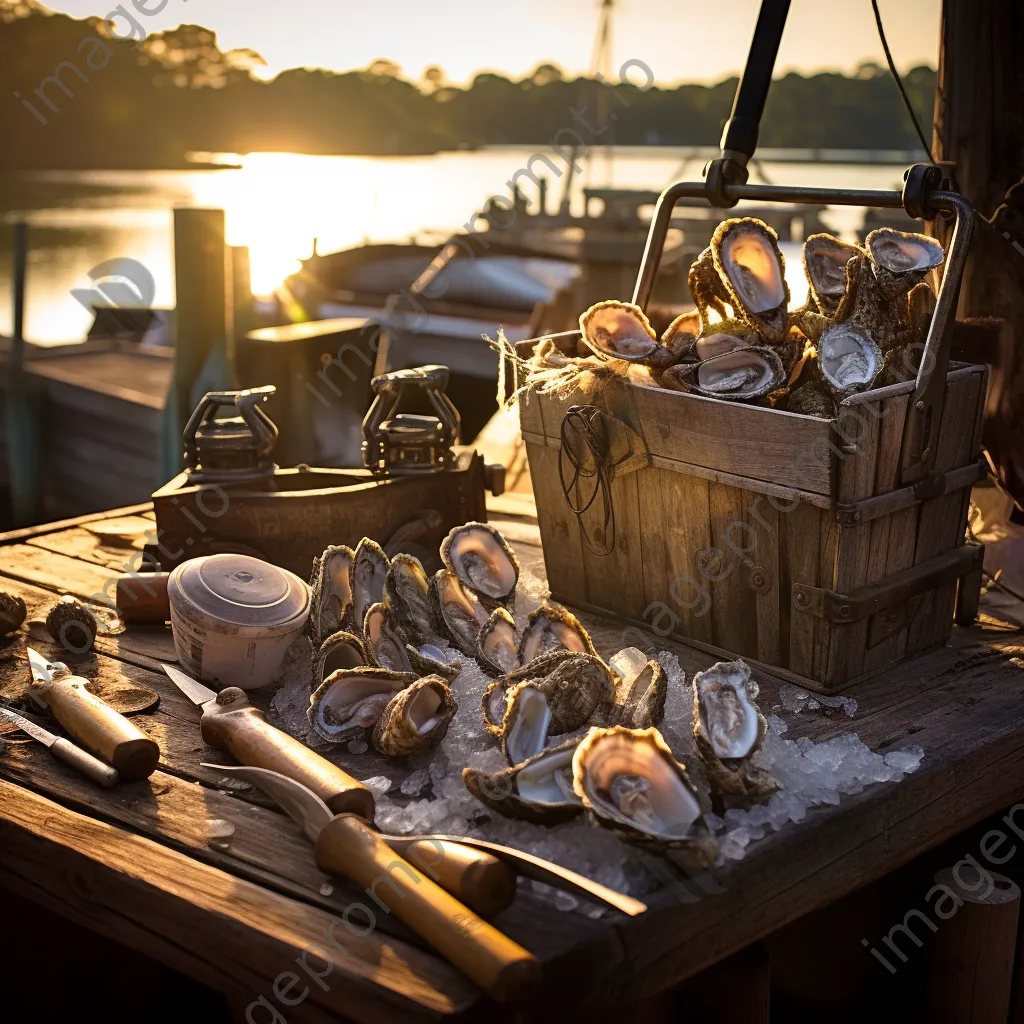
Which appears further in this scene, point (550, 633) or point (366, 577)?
point (366, 577)

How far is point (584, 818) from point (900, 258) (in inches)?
61.2

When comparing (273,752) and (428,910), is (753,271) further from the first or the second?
(428,910)

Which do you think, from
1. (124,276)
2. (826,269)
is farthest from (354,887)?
(124,276)

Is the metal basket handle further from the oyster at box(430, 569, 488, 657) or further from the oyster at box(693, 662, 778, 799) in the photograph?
the oyster at box(430, 569, 488, 657)

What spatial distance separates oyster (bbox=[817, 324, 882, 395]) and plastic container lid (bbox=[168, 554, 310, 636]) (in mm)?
1335

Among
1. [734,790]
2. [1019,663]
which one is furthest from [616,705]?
[1019,663]

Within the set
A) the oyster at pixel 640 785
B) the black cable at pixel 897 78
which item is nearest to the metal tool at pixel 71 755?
the oyster at pixel 640 785

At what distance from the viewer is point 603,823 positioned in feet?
5.82

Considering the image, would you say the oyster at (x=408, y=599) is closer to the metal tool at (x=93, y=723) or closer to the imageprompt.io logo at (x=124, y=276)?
the metal tool at (x=93, y=723)

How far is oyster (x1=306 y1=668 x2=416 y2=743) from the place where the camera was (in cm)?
228

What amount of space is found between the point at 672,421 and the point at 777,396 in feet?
0.82

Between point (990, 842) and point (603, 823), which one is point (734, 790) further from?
point (990, 842)

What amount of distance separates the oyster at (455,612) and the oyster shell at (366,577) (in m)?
0.13

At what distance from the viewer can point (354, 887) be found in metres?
1.83
